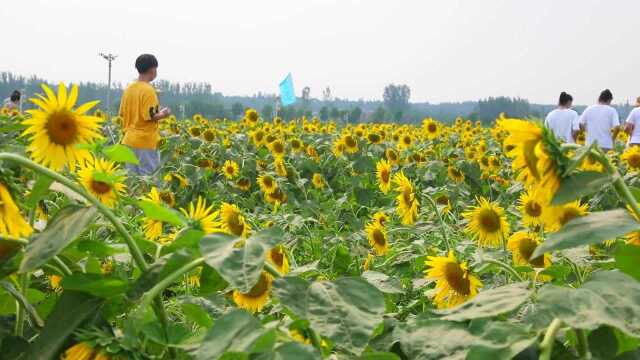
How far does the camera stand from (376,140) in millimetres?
7102

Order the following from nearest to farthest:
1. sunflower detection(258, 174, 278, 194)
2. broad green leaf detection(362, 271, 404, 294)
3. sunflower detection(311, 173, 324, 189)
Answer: broad green leaf detection(362, 271, 404, 294)
sunflower detection(258, 174, 278, 194)
sunflower detection(311, 173, 324, 189)

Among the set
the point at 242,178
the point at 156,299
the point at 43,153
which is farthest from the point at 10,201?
the point at 242,178

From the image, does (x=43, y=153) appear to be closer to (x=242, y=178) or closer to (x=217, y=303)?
(x=217, y=303)

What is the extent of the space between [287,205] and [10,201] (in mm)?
4086

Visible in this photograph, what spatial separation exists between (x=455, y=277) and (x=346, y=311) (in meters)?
0.81

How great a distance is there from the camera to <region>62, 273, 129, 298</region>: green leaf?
76 centimetres

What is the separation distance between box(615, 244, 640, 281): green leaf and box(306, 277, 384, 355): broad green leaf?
325mm

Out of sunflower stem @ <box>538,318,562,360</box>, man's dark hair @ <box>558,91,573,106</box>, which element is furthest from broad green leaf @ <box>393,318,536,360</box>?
man's dark hair @ <box>558,91,573,106</box>

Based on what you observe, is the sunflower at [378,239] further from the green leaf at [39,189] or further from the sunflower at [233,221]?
the green leaf at [39,189]

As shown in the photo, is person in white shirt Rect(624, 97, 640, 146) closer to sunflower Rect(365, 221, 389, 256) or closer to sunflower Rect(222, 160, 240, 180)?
sunflower Rect(222, 160, 240, 180)

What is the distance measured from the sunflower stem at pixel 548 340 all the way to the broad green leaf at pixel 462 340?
1 cm

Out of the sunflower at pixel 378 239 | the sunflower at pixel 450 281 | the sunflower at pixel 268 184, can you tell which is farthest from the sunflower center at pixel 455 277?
the sunflower at pixel 268 184

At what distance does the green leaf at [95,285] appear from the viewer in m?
0.76

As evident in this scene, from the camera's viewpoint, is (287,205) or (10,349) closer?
(10,349)
